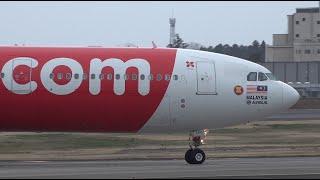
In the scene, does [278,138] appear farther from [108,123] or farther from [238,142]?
[108,123]

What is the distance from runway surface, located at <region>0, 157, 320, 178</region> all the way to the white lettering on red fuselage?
2.35 metres

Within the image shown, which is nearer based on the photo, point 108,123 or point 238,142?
point 108,123

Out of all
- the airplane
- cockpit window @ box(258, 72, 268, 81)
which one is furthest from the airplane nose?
cockpit window @ box(258, 72, 268, 81)

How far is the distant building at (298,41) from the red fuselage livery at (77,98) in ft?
385

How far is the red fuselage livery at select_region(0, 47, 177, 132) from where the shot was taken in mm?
21141

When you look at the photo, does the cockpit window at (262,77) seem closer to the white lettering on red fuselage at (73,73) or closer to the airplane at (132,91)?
the airplane at (132,91)

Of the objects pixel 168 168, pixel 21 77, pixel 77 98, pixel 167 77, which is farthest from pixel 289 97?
pixel 21 77

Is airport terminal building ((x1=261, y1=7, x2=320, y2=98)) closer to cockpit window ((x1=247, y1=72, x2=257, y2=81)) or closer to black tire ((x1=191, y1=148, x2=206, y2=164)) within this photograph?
cockpit window ((x1=247, y1=72, x2=257, y2=81))

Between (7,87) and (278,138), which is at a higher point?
(7,87)

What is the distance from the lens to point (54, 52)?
71.2ft

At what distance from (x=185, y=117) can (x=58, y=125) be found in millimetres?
4118

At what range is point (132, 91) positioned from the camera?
2145 centimetres

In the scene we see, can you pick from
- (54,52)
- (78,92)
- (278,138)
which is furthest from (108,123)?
(278,138)

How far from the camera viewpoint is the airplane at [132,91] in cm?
2120
